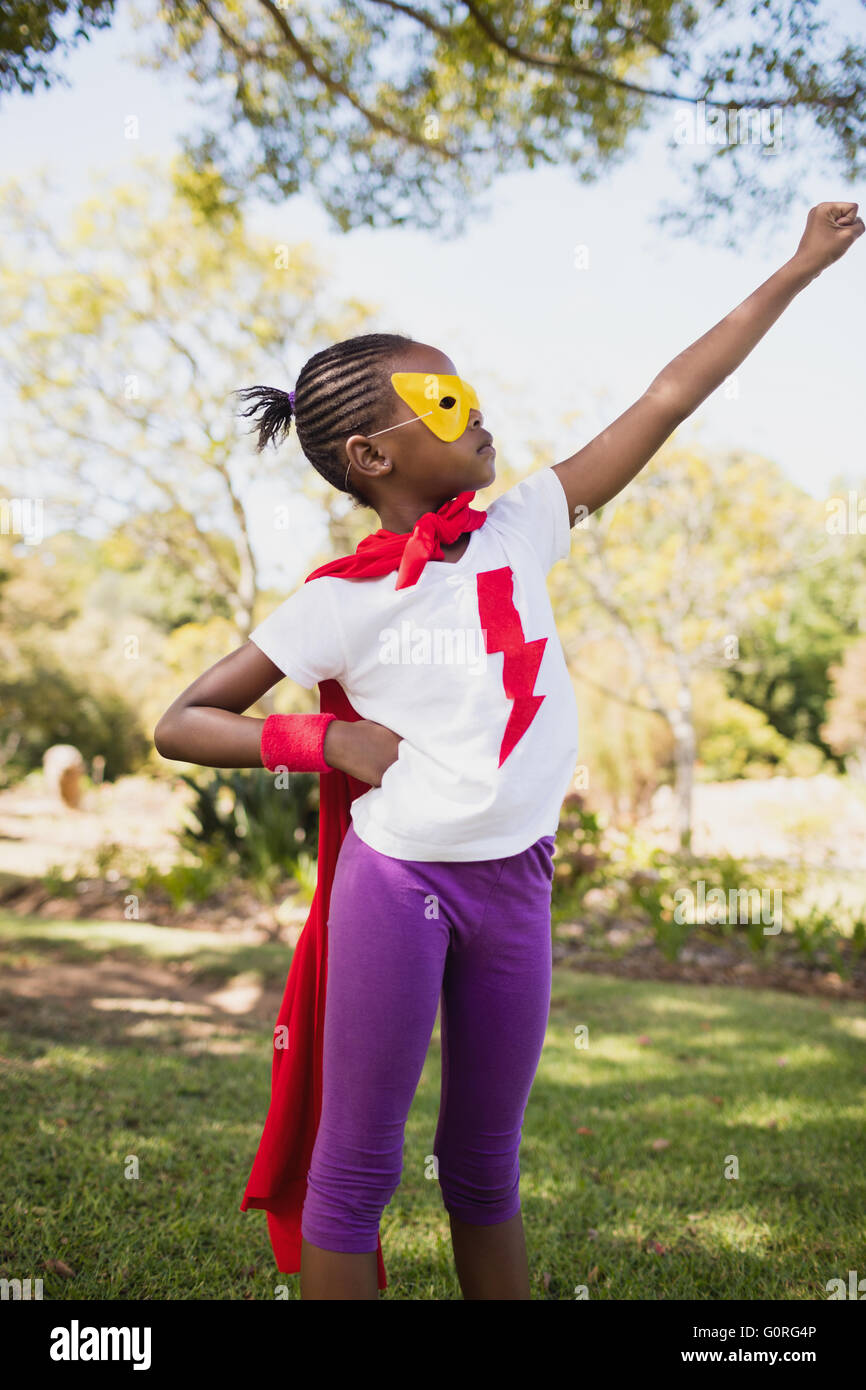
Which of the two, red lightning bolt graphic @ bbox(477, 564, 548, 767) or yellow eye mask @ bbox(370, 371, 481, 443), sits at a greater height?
yellow eye mask @ bbox(370, 371, 481, 443)

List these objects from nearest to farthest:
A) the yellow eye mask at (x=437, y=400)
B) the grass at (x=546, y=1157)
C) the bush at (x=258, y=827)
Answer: the yellow eye mask at (x=437, y=400), the grass at (x=546, y=1157), the bush at (x=258, y=827)

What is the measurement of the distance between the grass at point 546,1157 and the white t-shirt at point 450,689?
1093 millimetres

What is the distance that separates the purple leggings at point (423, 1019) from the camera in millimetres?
1424

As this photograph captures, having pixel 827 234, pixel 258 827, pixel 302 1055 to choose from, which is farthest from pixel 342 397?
pixel 258 827

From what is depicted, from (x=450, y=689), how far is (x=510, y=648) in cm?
12

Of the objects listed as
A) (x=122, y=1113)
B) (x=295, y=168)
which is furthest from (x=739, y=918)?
(x=295, y=168)

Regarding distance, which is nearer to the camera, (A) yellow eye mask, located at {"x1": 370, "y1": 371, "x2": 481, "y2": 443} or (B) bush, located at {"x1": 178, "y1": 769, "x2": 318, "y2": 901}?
(A) yellow eye mask, located at {"x1": 370, "y1": 371, "x2": 481, "y2": 443}

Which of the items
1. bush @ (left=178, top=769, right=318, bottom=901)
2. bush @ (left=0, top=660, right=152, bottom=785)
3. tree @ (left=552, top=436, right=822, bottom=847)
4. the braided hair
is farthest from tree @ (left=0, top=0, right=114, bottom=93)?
bush @ (left=0, top=660, right=152, bottom=785)

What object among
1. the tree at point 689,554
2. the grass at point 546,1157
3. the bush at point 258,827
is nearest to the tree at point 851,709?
the tree at point 689,554

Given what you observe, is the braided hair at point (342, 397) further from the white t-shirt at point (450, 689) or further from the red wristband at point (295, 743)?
the red wristband at point (295, 743)

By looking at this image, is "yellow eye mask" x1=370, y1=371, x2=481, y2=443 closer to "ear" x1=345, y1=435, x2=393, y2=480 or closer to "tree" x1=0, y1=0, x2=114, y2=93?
"ear" x1=345, y1=435, x2=393, y2=480

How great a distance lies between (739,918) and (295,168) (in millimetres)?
5273

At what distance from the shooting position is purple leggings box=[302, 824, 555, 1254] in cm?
142

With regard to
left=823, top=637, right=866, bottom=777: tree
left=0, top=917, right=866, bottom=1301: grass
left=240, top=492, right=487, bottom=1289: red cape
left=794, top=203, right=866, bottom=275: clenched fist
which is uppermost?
left=823, top=637, right=866, bottom=777: tree
